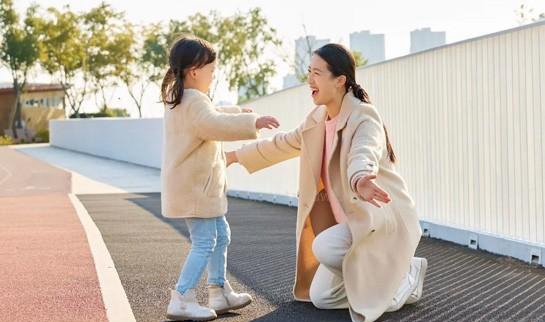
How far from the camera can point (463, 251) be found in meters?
8.63

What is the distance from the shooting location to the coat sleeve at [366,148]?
4.92 metres

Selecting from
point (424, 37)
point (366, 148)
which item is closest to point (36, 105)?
point (424, 37)

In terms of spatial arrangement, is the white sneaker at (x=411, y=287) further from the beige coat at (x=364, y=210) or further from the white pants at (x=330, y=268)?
the white pants at (x=330, y=268)

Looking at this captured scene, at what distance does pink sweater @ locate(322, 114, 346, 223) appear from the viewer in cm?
565

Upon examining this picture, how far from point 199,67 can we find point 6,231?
20.9 ft

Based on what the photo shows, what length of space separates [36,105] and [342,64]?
64.9 meters

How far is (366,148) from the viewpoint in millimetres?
5188

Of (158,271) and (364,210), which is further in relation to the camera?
(158,271)

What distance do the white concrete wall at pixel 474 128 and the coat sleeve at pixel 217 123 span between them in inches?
124

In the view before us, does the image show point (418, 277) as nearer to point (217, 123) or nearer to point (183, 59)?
point (217, 123)

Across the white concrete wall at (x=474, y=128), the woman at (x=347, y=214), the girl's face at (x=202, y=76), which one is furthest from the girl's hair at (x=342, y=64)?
the white concrete wall at (x=474, y=128)

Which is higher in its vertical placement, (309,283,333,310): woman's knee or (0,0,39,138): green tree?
(0,0,39,138): green tree

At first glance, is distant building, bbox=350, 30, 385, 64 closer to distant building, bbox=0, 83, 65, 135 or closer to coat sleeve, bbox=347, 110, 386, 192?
distant building, bbox=0, 83, 65, 135

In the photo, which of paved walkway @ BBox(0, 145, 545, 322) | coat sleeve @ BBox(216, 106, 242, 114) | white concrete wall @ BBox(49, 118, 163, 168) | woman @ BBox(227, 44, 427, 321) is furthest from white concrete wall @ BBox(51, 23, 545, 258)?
white concrete wall @ BBox(49, 118, 163, 168)
